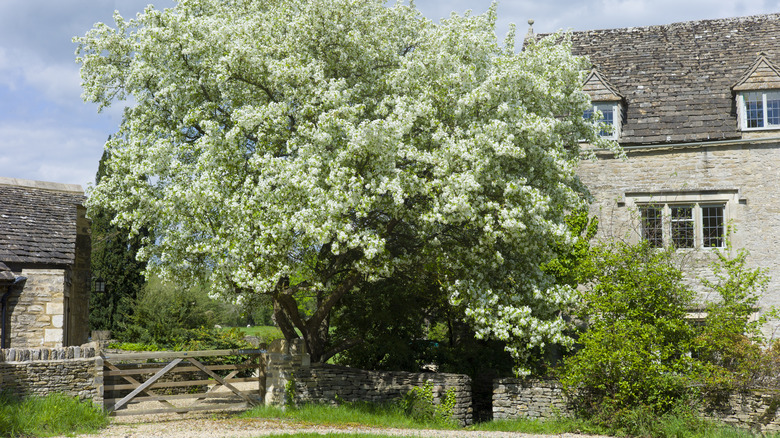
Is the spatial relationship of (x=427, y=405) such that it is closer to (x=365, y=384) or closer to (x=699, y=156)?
(x=365, y=384)

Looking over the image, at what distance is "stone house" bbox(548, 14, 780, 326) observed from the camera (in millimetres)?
19484

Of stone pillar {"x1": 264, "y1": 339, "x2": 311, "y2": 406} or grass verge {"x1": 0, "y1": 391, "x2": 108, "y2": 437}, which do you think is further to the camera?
stone pillar {"x1": 264, "y1": 339, "x2": 311, "y2": 406}

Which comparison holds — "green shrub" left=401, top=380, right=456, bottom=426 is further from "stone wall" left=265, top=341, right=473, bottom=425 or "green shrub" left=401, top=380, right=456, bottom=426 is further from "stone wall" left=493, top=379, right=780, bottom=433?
"stone wall" left=493, top=379, right=780, bottom=433

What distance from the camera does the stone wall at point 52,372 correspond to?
14102mm

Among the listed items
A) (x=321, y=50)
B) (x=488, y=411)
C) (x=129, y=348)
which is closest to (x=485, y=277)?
(x=488, y=411)

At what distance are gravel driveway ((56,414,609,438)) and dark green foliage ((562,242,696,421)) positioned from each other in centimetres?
121

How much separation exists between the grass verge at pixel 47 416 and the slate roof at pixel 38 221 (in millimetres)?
4832

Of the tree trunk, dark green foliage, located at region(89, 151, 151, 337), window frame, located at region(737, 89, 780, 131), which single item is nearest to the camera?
the tree trunk

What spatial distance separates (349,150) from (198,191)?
3051mm

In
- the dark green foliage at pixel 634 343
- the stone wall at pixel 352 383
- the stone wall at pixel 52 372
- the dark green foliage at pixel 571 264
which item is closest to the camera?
the dark green foliage at pixel 634 343

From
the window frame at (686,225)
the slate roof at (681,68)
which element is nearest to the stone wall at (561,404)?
the window frame at (686,225)

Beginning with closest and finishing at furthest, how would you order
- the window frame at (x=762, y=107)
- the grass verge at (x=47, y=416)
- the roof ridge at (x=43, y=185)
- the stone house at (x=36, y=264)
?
1. the grass verge at (x=47, y=416)
2. the stone house at (x=36, y=264)
3. the window frame at (x=762, y=107)
4. the roof ridge at (x=43, y=185)

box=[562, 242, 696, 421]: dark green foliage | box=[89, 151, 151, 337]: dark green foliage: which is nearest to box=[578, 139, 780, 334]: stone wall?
box=[562, 242, 696, 421]: dark green foliage

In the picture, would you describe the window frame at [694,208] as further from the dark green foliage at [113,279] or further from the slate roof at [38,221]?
the dark green foliage at [113,279]
